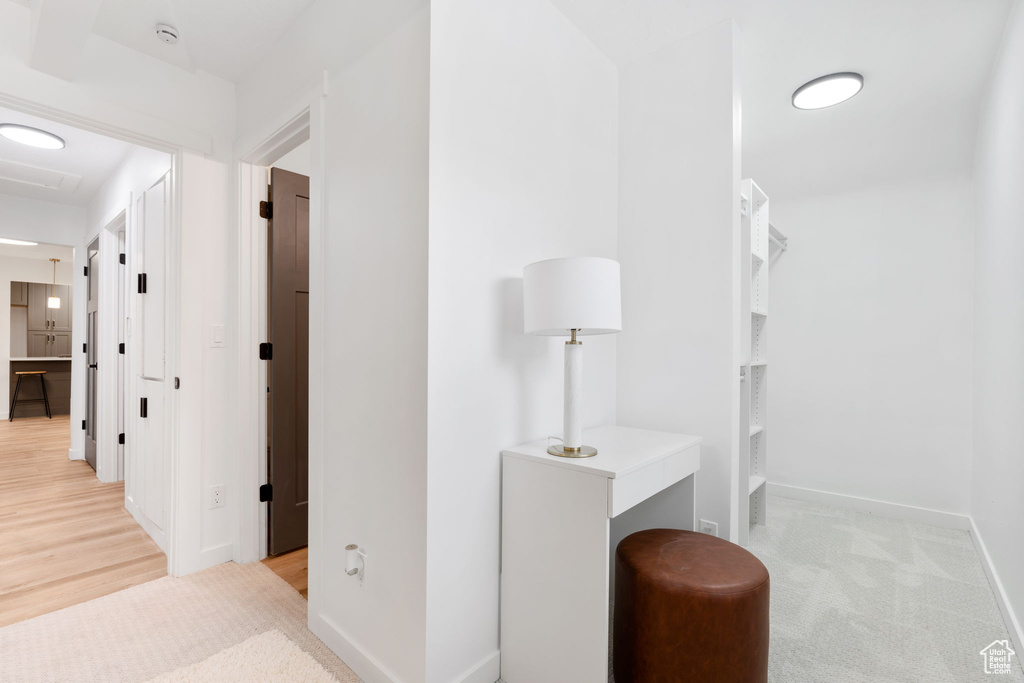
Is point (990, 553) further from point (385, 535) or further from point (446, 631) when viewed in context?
point (385, 535)

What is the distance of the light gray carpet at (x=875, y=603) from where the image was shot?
5.14ft

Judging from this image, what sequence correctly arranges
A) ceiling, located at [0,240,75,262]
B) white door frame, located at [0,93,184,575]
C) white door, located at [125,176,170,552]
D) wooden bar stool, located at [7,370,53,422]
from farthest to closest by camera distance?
wooden bar stool, located at [7,370,53,422] < ceiling, located at [0,240,75,262] < white door, located at [125,176,170,552] < white door frame, located at [0,93,184,575]

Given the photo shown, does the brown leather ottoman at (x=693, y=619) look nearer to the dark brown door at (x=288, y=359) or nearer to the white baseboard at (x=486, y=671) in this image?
the white baseboard at (x=486, y=671)

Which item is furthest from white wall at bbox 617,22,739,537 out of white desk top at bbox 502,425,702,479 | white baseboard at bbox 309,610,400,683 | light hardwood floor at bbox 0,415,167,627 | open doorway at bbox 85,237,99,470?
open doorway at bbox 85,237,99,470

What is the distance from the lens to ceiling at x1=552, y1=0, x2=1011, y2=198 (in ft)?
6.24

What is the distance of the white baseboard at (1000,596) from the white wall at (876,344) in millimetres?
457

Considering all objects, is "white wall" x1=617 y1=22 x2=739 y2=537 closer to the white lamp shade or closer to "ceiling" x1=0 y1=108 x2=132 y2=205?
the white lamp shade

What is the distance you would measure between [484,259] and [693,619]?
124 centimetres

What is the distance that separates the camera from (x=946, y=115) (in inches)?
106

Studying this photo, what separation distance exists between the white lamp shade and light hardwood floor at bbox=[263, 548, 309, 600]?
1.70 meters

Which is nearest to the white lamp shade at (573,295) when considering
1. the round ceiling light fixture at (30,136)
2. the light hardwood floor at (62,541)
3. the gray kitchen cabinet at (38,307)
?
the light hardwood floor at (62,541)

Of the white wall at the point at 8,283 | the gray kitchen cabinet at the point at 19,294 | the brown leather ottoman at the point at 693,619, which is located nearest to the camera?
the brown leather ottoman at the point at 693,619

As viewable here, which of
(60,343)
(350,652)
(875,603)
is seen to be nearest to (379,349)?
(350,652)

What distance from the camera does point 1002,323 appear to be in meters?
1.99
